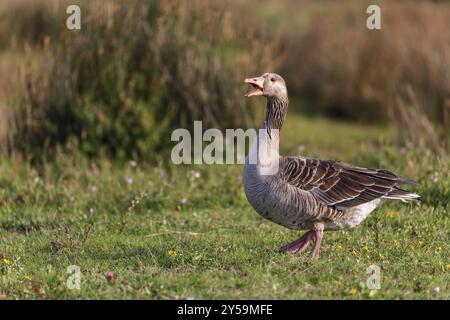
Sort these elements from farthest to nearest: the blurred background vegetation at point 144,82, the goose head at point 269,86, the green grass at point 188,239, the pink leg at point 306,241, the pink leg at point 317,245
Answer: the blurred background vegetation at point 144,82
the goose head at point 269,86
the pink leg at point 306,241
the pink leg at point 317,245
the green grass at point 188,239

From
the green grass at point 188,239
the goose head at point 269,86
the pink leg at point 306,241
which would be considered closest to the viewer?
the green grass at point 188,239

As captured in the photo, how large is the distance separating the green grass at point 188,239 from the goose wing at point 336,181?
530 millimetres

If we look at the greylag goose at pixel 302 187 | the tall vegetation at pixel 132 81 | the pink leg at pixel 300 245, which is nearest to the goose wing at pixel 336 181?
the greylag goose at pixel 302 187

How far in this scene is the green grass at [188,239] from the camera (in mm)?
6324

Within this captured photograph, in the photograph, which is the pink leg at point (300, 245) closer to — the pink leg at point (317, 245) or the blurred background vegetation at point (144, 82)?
the pink leg at point (317, 245)

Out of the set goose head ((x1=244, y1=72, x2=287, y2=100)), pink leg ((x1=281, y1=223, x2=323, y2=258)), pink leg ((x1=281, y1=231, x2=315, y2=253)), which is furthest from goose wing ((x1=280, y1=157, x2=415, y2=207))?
goose head ((x1=244, y1=72, x2=287, y2=100))

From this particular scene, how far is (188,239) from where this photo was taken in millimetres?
8141

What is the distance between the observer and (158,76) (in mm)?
12969

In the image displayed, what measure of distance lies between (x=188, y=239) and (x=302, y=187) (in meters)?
1.48

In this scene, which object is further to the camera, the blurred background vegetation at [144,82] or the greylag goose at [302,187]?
the blurred background vegetation at [144,82]

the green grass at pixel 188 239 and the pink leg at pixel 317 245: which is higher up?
the pink leg at pixel 317 245

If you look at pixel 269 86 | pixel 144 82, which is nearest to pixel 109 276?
pixel 269 86

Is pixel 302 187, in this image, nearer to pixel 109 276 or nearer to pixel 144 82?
pixel 109 276

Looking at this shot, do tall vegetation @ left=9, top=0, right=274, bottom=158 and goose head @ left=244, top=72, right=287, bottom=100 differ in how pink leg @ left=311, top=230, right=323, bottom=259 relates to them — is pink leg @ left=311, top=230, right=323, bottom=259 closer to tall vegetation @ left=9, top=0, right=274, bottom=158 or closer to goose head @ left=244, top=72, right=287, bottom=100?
goose head @ left=244, top=72, right=287, bottom=100
